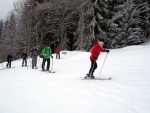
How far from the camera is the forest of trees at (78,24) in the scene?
2945cm

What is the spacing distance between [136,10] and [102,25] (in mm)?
6613

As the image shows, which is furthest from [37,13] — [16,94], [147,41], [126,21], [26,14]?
[16,94]

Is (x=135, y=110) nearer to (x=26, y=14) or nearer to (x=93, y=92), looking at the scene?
(x=93, y=92)

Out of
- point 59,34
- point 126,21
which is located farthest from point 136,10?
point 59,34

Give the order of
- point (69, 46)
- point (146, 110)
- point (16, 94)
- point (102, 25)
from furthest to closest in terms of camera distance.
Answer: point (69, 46) < point (102, 25) < point (16, 94) < point (146, 110)

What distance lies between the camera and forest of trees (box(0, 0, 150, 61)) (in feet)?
96.6

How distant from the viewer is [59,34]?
130ft

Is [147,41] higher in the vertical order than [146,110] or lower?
higher

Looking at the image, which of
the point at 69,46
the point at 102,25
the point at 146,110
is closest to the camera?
the point at 146,110

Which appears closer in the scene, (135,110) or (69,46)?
(135,110)

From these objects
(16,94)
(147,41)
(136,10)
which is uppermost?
(136,10)

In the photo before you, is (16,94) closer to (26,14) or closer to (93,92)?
(93,92)

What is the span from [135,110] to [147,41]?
97.2 ft

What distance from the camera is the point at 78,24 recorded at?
34375 mm
